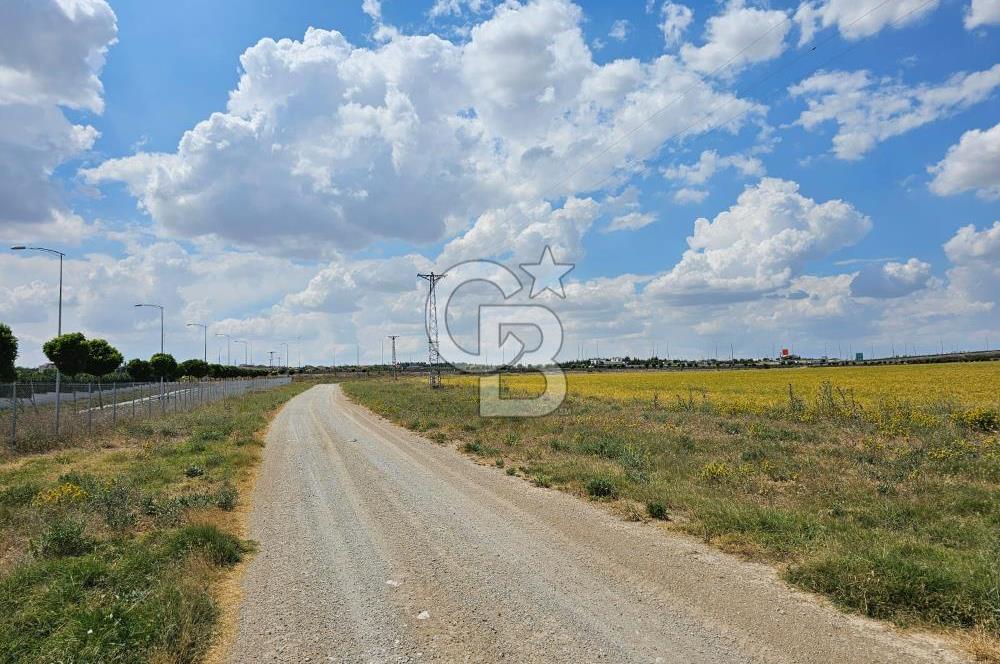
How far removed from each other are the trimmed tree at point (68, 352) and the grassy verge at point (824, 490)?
40399mm

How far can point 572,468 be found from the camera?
43.0 ft

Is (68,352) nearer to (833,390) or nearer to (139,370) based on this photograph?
(139,370)

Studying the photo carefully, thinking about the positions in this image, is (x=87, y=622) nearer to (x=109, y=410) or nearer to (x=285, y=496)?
(x=285, y=496)

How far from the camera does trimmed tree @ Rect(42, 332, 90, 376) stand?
1845 inches

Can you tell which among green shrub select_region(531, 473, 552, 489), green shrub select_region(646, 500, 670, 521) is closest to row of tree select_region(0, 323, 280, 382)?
green shrub select_region(531, 473, 552, 489)

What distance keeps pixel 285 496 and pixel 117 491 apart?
8.96ft

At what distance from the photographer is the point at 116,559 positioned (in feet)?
23.4

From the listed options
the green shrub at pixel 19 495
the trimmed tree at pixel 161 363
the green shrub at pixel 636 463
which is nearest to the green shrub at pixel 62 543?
the green shrub at pixel 19 495

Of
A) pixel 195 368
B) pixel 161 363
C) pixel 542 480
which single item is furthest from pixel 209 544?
pixel 195 368

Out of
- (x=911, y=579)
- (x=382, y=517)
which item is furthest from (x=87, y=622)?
(x=911, y=579)

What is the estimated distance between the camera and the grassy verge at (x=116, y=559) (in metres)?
4.95

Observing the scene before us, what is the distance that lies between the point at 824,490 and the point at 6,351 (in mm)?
Answer: 53826

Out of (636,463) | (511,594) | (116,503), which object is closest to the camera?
(511,594)

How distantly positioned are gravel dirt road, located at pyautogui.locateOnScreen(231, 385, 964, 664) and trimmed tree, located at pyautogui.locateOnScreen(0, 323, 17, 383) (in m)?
46.0
